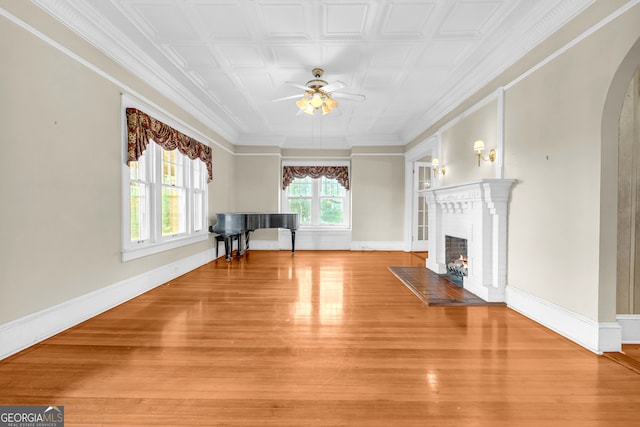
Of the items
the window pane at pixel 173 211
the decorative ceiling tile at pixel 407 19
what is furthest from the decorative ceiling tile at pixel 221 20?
the window pane at pixel 173 211

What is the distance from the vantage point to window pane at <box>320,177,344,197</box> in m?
7.79

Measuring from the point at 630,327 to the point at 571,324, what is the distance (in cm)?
40

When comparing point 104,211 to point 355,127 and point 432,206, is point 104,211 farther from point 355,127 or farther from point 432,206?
point 355,127

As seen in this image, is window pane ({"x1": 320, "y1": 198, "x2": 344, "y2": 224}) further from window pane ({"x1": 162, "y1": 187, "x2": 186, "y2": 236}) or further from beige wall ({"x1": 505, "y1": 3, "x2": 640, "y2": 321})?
beige wall ({"x1": 505, "y1": 3, "x2": 640, "y2": 321})

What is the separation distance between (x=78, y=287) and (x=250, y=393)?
2069mm

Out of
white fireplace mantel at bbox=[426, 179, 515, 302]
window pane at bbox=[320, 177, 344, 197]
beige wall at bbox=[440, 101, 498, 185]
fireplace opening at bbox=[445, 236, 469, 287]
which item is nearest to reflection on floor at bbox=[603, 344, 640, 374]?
white fireplace mantel at bbox=[426, 179, 515, 302]

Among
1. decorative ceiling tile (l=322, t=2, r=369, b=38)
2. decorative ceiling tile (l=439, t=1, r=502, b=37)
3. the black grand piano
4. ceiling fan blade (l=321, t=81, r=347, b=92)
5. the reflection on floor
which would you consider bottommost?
the reflection on floor

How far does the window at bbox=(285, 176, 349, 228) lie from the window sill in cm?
304

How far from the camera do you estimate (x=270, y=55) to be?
3416 mm

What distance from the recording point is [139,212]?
3705 millimetres

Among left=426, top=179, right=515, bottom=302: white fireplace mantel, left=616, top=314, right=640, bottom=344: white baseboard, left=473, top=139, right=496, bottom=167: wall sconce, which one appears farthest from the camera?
left=473, top=139, right=496, bottom=167: wall sconce

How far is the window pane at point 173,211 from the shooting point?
4395 mm

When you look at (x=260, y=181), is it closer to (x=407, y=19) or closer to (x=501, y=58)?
(x=407, y=19)

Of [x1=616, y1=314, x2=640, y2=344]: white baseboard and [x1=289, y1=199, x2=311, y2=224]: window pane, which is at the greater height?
[x1=289, y1=199, x2=311, y2=224]: window pane
